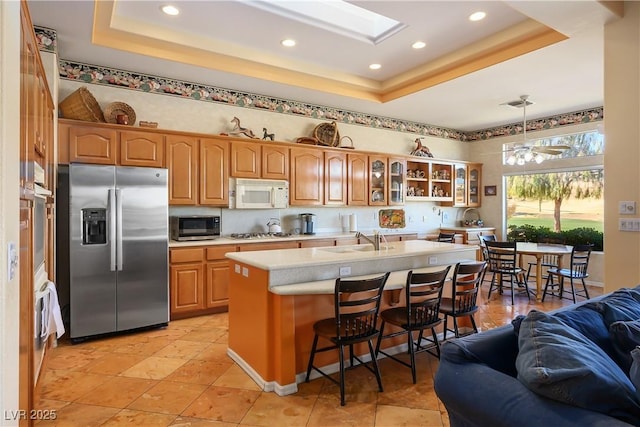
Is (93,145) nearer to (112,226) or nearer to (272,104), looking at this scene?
(112,226)

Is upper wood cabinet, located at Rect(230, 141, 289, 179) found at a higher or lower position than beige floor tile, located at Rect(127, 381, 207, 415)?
higher

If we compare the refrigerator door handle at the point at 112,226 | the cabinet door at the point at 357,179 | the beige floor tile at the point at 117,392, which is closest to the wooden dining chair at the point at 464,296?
the beige floor tile at the point at 117,392

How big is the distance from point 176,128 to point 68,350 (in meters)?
2.79

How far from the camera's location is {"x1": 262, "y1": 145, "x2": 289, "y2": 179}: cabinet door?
199 inches

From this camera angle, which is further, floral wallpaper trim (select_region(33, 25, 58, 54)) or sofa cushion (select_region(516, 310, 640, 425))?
floral wallpaper trim (select_region(33, 25, 58, 54))

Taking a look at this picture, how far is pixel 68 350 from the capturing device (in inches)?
134

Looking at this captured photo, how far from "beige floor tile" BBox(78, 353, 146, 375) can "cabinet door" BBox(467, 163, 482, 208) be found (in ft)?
21.7

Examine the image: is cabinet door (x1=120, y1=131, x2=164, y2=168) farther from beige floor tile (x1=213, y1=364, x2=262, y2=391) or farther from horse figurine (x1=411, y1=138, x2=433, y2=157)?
horse figurine (x1=411, y1=138, x2=433, y2=157)

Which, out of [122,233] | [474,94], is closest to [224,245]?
[122,233]

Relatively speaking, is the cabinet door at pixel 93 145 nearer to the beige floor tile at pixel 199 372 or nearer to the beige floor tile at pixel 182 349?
the beige floor tile at pixel 182 349

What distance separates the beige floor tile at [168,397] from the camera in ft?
7.97

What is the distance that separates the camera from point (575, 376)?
1.10 meters

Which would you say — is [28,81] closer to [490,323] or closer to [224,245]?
[224,245]

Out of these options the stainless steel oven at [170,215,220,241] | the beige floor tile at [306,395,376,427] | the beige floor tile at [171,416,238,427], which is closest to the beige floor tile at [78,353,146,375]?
the beige floor tile at [171,416,238,427]
